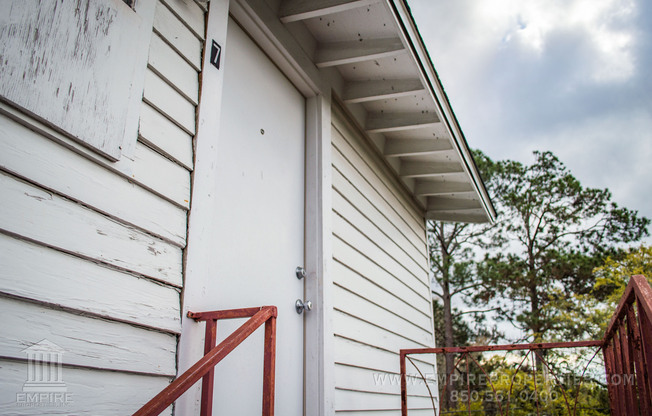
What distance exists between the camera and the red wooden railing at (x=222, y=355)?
3.54 feet

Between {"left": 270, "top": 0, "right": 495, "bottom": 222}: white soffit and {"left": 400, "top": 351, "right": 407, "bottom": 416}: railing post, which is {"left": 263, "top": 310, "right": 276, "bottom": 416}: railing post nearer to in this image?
{"left": 270, "top": 0, "right": 495, "bottom": 222}: white soffit

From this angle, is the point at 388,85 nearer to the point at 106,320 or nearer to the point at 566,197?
the point at 106,320

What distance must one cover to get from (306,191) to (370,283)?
3.10 feet

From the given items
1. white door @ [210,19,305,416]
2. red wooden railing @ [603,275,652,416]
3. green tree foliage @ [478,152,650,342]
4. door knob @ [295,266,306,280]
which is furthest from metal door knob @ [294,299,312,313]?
green tree foliage @ [478,152,650,342]

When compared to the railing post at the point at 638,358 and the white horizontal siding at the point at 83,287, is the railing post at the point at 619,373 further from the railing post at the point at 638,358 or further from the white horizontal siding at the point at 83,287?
the white horizontal siding at the point at 83,287

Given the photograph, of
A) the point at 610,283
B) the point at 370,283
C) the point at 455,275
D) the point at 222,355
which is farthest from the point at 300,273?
the point at 455,275

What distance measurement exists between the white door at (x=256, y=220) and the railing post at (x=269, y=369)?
1.40 feet

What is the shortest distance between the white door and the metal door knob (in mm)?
26

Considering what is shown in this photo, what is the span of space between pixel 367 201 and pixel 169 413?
2296 mm

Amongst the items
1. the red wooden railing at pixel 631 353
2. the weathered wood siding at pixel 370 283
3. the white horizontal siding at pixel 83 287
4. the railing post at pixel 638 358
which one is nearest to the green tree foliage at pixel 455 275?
the weathered wood siding at pixel 370 283

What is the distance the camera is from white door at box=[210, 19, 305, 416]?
185cm

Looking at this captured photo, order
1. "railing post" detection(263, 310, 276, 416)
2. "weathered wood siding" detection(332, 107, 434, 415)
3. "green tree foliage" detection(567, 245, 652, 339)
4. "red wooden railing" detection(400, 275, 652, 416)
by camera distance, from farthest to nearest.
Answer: "green tree foliage" detection(567, 245, 652, 339) < "weathered wood siding" detection(332, 107, 434, 415) < "red wooden railing" detection(400, 275, 652, 416) < "railing post" detection(263, 310, 276, 416)

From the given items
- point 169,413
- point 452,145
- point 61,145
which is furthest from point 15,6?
point 452,145

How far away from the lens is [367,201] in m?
3.43
